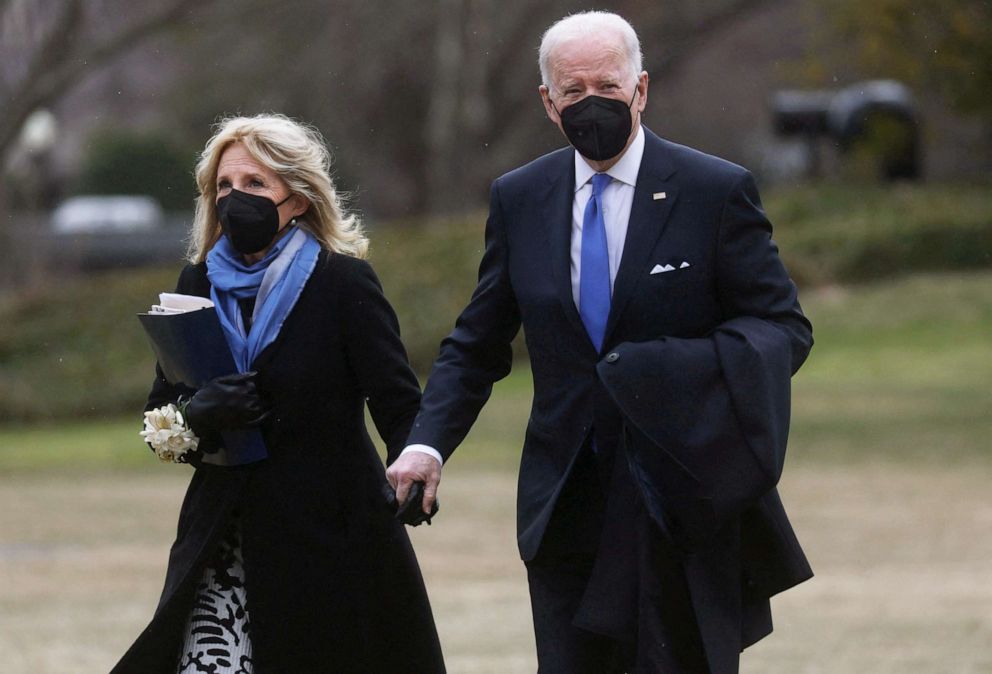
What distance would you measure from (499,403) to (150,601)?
1150cm

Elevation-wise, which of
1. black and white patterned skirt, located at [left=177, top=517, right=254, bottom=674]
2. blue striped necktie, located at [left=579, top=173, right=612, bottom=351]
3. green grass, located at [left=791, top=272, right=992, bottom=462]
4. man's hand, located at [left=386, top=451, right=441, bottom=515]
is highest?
blue striped necktie, located at [left=579, top=173, right=612, bottom=351]

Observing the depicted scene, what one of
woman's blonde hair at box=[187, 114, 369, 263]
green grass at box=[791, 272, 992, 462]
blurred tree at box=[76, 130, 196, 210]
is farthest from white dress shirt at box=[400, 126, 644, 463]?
blurred tree at box=[76, 130, 196, 210]

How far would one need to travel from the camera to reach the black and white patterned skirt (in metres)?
4.92

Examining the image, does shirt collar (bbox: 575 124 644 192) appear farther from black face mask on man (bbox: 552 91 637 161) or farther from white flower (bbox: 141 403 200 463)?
white flower (bbox: 141 403 200 463)

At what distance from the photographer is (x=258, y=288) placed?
5.04m

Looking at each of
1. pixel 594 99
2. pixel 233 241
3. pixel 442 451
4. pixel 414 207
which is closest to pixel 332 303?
pixel 233 241

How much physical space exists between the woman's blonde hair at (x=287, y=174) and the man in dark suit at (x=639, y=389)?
65 centimetres

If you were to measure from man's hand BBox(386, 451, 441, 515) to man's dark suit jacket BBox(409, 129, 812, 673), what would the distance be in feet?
0.18

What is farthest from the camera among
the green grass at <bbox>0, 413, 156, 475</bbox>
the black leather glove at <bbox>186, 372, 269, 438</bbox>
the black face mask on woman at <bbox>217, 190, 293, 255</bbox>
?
the green grass at <bbox>0, 413, 156, 475</bbox>

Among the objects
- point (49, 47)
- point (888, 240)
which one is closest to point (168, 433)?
point (49, 47)

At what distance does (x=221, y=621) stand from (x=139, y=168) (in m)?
45.0

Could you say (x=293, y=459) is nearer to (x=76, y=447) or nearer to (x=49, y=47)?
(x=76, y=447)

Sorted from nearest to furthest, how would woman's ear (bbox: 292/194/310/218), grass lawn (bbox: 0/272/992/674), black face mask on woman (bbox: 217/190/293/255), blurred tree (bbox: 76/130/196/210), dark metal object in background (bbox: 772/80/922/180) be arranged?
1. black face mask on woman (bbox: 217/190/293/255)
2. woman's ear (bbox: 292/194/310/218)
3. grass lawn (bbox: 0/272/992/674)
4. dark metal object in background (bbox: 772/80/922/180)
5. blurred tree (bbox: 76/130/196/210)

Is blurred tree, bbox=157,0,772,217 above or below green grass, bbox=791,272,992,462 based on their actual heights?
above
